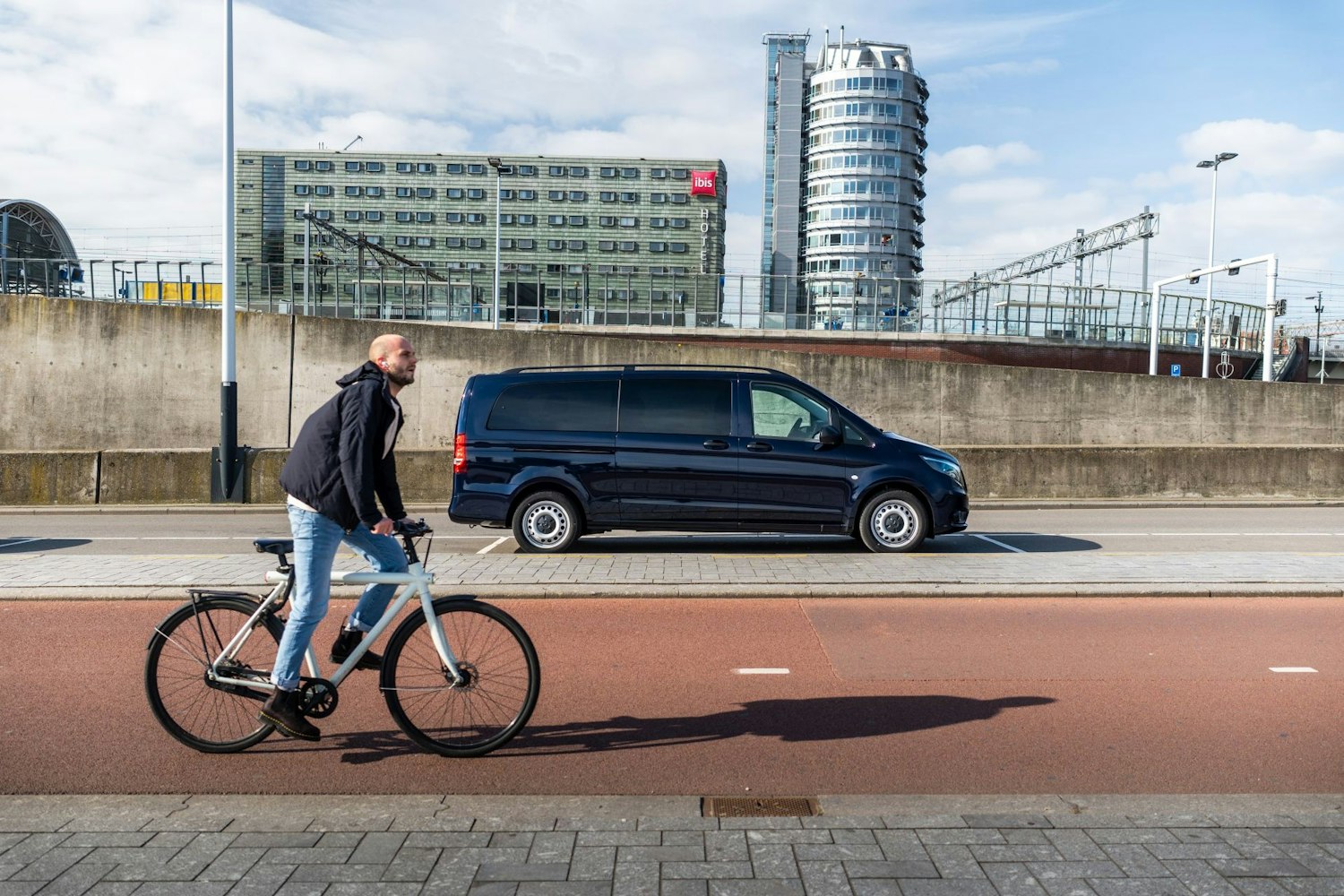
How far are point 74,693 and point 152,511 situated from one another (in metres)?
12.2

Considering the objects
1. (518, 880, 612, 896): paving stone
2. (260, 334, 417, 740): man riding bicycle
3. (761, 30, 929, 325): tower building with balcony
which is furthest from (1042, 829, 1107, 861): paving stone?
(761, 30, 929, 325): tower building with balcony

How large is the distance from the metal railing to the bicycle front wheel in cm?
3094

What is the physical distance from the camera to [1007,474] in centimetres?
1905

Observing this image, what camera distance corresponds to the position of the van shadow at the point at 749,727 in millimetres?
5094

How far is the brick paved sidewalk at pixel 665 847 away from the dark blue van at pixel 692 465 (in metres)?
6.97

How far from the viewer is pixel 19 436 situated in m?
23.4

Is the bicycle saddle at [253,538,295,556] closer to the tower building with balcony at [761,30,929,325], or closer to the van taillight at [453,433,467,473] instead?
the van taillight at [453,433,467,473]

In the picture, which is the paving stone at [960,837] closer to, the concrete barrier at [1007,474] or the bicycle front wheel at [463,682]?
the bicycle front wheel at [463,682]

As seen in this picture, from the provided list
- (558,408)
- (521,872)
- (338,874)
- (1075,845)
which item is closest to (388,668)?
(338,874)

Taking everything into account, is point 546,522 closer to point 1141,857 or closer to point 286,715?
point 286,715

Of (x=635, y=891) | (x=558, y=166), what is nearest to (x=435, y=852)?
(x=635, y=891)

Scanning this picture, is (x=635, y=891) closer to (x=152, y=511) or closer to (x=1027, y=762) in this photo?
(x=1027, y=762)

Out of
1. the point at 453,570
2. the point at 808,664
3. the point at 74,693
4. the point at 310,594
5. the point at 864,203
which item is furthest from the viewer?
the point at 864,203

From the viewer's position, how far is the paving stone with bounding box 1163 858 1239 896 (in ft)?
10.9
